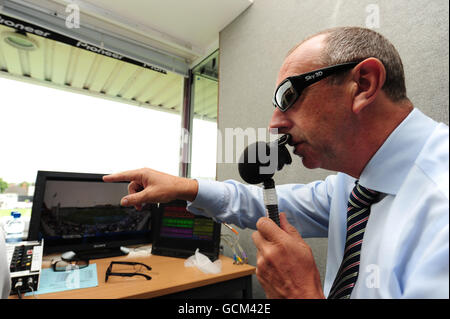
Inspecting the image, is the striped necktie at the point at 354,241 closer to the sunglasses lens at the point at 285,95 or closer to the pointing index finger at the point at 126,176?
the sunglasses lens at the point at 285,95

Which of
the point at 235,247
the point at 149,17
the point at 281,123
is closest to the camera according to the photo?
the point at 281,123

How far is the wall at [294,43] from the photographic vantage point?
76cm

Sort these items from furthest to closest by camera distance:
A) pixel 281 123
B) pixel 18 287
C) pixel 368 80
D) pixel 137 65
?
pixel 137 65, pixel 18 287, pixel 281 123, pixel 368 80

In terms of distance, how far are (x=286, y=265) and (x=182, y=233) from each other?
106cm

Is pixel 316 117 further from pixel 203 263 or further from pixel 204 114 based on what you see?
pixel 204 114

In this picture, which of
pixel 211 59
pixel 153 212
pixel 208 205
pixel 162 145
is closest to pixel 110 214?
pixel 153 212

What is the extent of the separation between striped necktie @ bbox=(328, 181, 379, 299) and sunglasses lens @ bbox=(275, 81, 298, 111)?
0.30 metres

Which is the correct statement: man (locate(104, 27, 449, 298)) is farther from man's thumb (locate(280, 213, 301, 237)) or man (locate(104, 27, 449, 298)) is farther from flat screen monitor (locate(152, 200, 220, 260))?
flat screen monitor (locate(152, 200, 220, 260))

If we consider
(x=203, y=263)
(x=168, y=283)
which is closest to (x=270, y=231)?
(x=168, y=283)

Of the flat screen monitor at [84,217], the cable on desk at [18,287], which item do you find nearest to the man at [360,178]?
the cable on desk at [18,287]

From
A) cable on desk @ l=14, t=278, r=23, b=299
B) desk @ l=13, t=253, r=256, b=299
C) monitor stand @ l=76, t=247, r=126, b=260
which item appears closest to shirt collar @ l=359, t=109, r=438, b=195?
desk @ l=13, t=253, r=256, b=299

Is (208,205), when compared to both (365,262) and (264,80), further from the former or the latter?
(264,80)

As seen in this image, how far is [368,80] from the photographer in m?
0.54

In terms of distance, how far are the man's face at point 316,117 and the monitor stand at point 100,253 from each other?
4.19 ft
